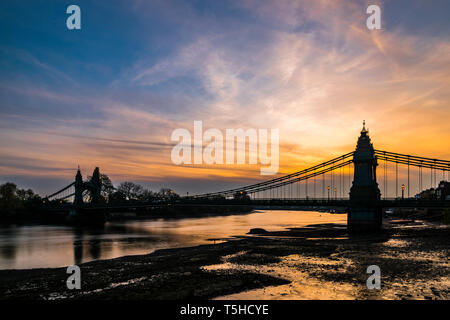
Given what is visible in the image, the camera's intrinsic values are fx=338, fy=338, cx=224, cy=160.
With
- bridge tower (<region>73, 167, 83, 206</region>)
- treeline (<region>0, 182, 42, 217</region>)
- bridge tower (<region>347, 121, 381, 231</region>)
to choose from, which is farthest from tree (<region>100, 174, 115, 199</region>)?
bridge tower (<region>347, 121, 381, 231</region>)

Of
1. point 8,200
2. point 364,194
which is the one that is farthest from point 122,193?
point 364,194

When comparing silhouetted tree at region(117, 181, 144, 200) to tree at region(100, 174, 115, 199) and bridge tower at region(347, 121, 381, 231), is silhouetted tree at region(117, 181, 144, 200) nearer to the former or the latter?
tree at region(100, 174, 115, 199)

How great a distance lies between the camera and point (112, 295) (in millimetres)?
18719

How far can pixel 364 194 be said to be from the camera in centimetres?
5534

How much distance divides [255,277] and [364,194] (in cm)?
3929

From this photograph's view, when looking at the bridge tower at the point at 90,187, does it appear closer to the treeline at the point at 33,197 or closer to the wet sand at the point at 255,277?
the treeline at the point at 33,197

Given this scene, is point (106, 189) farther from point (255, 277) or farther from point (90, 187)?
point (255, 277)

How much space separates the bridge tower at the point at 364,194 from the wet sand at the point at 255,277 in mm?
21573

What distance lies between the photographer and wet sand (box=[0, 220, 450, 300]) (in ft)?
60.6

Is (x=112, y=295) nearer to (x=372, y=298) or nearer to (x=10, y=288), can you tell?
(x=10, y=288)

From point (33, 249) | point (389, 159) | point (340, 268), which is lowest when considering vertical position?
point (33, 249)

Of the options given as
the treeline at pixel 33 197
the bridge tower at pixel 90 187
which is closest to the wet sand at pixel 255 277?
the treeline at pixel 33 197
